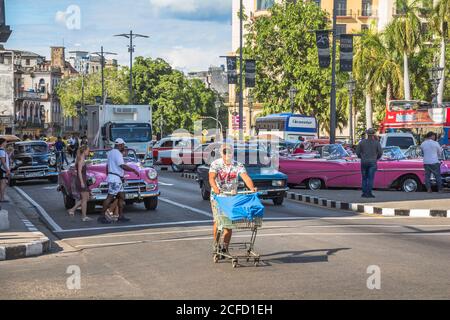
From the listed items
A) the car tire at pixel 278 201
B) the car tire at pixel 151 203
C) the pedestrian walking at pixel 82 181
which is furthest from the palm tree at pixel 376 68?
the pedestrian walking at pixel 82 181

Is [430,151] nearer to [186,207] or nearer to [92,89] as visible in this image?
[186,207]

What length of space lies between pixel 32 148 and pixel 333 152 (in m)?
13.2

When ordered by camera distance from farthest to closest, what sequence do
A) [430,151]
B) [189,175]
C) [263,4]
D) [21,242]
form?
[263,4], [189,175], [430,151], [21,242]

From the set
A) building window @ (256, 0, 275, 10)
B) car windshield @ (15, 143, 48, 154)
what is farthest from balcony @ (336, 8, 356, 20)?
car windshield @ (15, 143, 48, 154)

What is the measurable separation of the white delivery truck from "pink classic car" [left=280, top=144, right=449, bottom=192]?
15287 mm

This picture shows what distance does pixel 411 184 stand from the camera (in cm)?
2798

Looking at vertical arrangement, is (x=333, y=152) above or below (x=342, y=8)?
below

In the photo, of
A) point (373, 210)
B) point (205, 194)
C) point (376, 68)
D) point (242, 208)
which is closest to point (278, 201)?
point (205, 194)

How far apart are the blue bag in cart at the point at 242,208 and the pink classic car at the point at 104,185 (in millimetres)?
8973

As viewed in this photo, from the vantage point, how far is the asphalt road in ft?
32.0

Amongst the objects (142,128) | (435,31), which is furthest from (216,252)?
(435,31)

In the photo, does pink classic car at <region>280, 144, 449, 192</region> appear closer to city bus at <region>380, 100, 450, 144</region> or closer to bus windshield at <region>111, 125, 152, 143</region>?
bus windshield at <region>111, 125, 152, 143</region>

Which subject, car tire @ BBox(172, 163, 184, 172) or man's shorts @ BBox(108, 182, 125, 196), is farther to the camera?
car tire @ BBox(172, 163, 184, 172)

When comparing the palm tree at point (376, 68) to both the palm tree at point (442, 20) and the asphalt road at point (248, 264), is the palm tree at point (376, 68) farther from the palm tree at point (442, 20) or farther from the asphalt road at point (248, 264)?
the asphalt road at point (248, 264)
